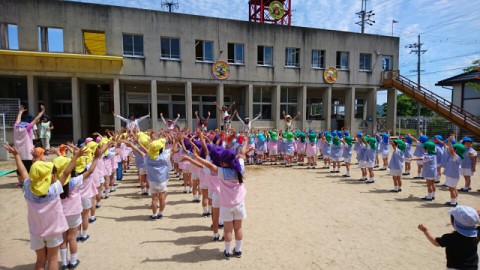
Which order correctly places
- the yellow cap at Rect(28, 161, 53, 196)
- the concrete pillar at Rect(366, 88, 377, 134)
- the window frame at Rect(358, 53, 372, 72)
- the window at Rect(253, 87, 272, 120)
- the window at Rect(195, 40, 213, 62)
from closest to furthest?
1. the yellow cap at Rect(28, 161, 53, 196)
2. the window at Rect(195, 40, 213, 62)
3. the window at Rect(253, 87, 272, 120)
4. the window frame at Rect(358, 53, 372, 72)
5. the concrete pillar at Rect(366, 88, 377, 134)

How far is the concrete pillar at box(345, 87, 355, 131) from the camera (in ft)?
84.4

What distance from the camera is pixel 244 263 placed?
4.50 m

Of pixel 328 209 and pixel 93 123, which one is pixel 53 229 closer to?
pixel 328 209

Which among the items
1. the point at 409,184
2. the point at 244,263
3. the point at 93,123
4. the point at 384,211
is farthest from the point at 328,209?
the point at 93,123

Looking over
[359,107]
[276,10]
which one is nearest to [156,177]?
[276,10]

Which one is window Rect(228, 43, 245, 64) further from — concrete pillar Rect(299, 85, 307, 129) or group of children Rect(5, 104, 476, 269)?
group of children Rect(5, 104, 476, 269)

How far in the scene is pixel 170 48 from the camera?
20.5 meters

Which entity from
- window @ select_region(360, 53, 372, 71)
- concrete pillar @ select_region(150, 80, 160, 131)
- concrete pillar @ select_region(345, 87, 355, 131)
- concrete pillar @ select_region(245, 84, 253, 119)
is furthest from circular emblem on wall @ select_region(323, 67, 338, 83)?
concrete pillar @ select_region(150, 80, 160, 131)

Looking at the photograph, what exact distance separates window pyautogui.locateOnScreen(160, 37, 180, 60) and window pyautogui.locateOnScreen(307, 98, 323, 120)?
45.5ft

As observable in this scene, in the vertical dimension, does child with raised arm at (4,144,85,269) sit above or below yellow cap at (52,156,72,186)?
below

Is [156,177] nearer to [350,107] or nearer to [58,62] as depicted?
[58,62]

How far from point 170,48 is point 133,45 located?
2557 millimetres

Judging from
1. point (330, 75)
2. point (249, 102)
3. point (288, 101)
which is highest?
point (330, 75)

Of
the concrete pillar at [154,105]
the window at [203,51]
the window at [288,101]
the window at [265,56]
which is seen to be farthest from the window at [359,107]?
the concrete pillar at [154,105]
